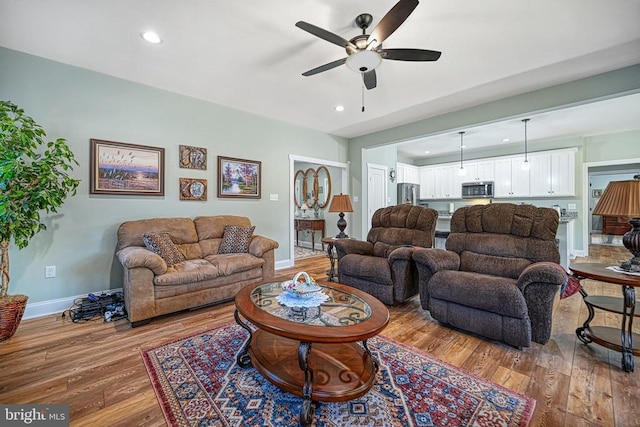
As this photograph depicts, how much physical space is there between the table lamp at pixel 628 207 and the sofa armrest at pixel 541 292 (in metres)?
0.49

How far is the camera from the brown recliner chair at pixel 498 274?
6.82 ft

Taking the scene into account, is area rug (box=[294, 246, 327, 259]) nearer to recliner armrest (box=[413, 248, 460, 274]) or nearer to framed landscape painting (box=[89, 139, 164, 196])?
framed landscape painting (box=[89, 139, 164, 196])

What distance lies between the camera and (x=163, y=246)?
3012 millimetres

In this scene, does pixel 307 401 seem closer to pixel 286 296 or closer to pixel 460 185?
pixel 286 296

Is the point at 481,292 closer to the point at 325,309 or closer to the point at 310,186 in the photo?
the point at 325,309

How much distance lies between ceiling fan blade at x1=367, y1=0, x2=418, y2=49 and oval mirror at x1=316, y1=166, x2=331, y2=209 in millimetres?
4606

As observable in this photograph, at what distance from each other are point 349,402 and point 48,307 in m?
3.35

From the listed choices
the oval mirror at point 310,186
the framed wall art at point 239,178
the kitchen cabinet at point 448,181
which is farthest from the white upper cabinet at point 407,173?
the framed wall art at point 239,178

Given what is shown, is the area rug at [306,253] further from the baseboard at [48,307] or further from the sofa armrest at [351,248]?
the baseboard at [48,307]

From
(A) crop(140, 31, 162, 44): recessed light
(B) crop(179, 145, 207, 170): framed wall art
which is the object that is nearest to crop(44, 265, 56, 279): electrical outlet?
(B) crop(179, 145, 207, 170): framed wall art

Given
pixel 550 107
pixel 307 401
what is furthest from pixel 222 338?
pixel 550 107

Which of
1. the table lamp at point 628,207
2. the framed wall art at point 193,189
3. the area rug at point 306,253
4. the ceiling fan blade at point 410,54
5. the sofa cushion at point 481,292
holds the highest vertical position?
the ceiling fan blade at point 410,54

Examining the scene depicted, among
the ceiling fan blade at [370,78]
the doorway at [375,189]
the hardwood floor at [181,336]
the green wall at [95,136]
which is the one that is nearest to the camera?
the hardwood floor at [181,336]

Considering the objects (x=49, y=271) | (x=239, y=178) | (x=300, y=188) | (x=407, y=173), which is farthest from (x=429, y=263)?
(x=407, y=173)
